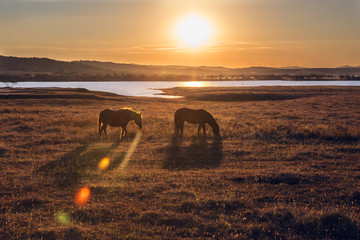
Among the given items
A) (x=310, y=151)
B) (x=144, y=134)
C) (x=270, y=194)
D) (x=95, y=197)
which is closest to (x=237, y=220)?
(x=270, y=194)

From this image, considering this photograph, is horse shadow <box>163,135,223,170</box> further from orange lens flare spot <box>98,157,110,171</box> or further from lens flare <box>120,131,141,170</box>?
orange lens flare spot <box>98,157,110,171</box>

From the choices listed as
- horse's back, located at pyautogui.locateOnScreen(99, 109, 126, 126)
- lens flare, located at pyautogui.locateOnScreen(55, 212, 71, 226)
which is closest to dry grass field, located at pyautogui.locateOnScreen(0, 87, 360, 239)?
lens flare, located at pyautogui.locateOnScreen(55, 212, 71, 226)

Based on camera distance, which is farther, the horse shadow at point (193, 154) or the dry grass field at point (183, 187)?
the horse shadow at point (193, 154)

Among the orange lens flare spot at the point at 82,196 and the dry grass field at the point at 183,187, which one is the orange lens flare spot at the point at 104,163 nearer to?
the dry grass field at the point at 183,187

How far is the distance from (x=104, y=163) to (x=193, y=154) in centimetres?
414

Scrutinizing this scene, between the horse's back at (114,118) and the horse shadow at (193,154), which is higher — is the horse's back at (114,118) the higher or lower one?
the higher one

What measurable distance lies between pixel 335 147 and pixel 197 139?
23.6ft

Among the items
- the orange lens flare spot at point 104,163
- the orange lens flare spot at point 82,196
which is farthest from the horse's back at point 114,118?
the orange lens flare spot at point 82,196

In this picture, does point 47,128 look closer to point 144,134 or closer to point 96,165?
point 144,134

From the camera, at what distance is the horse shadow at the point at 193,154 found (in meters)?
12.7

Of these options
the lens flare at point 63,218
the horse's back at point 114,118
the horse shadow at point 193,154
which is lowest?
the horse shadow at point 193,154

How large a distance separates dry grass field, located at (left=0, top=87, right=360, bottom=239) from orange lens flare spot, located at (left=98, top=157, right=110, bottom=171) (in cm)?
19

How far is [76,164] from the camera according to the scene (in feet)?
41.1

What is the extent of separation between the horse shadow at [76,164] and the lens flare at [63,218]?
2.30 m
